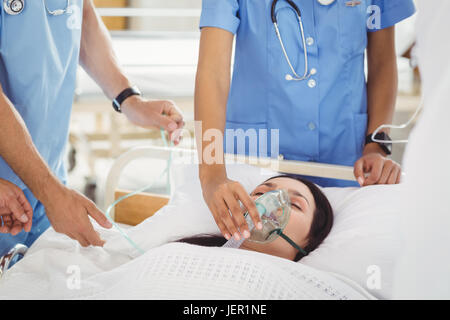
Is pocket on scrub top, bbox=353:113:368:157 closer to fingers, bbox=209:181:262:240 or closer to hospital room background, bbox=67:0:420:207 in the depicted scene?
fingers, bbox=209:181:262:240

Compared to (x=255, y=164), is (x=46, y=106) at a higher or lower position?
higher

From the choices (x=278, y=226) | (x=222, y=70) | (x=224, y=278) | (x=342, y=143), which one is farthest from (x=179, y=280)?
(x=342, y=143)

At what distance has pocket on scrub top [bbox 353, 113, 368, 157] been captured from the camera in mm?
1611

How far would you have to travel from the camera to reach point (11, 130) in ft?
3.67

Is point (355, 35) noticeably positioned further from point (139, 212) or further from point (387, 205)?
point (139, 212)

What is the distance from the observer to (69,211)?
1.12m

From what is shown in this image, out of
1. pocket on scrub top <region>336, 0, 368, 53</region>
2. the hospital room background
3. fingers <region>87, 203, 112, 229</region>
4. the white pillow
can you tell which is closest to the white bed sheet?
the white pillow

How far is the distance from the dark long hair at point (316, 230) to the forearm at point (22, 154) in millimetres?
420

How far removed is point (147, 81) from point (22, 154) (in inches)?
82.1

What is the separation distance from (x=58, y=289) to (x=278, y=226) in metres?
0.57

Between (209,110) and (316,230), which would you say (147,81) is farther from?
(316,230)

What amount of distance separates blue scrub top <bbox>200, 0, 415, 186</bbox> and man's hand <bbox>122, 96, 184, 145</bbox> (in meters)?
0.21

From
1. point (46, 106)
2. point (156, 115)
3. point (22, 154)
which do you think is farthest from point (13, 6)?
point (156, 115)
